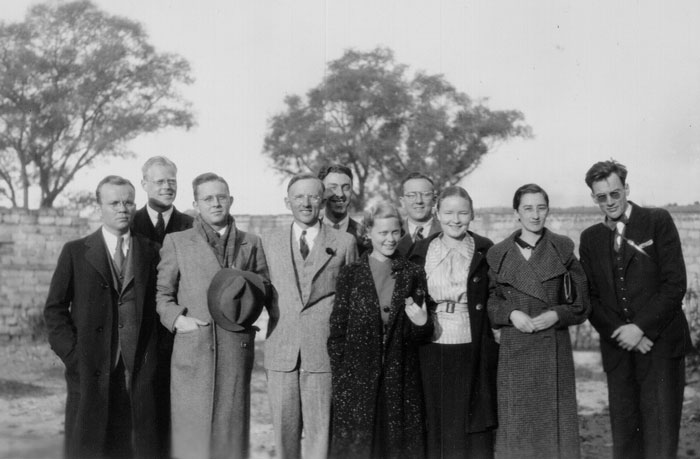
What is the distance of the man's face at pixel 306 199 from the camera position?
12.8 feet

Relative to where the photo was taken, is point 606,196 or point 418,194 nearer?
point 606,196

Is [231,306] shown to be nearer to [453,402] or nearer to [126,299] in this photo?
[126,299]

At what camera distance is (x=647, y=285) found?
13.4ft

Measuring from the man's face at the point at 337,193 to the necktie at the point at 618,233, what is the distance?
65.1 inches

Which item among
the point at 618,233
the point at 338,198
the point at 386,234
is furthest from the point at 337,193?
the point at 618,233

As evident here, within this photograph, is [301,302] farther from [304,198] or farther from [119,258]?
[119,258]

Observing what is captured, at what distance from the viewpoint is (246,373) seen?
152 inches

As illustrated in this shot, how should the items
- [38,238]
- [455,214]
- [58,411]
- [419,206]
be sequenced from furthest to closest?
[38,238] < [58,411] < [419,206] < [455,214]

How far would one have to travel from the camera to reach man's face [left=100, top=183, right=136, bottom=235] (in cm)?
393

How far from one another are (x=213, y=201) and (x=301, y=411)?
1.23 metres

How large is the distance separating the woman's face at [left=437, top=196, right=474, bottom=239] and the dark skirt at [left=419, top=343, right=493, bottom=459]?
24.5 inches

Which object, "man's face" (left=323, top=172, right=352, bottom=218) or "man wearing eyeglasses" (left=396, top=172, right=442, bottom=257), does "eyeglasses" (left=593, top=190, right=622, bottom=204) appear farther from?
"man's face" (left=323, top=172, right=352, bottom=218)

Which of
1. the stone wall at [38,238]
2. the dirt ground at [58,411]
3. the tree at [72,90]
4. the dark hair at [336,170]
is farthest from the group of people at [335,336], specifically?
the tree at [72,90]

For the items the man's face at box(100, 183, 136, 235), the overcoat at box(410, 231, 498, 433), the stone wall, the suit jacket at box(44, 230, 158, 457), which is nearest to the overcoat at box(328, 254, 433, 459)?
the overcoat at box(410, 231, 498, 433)
